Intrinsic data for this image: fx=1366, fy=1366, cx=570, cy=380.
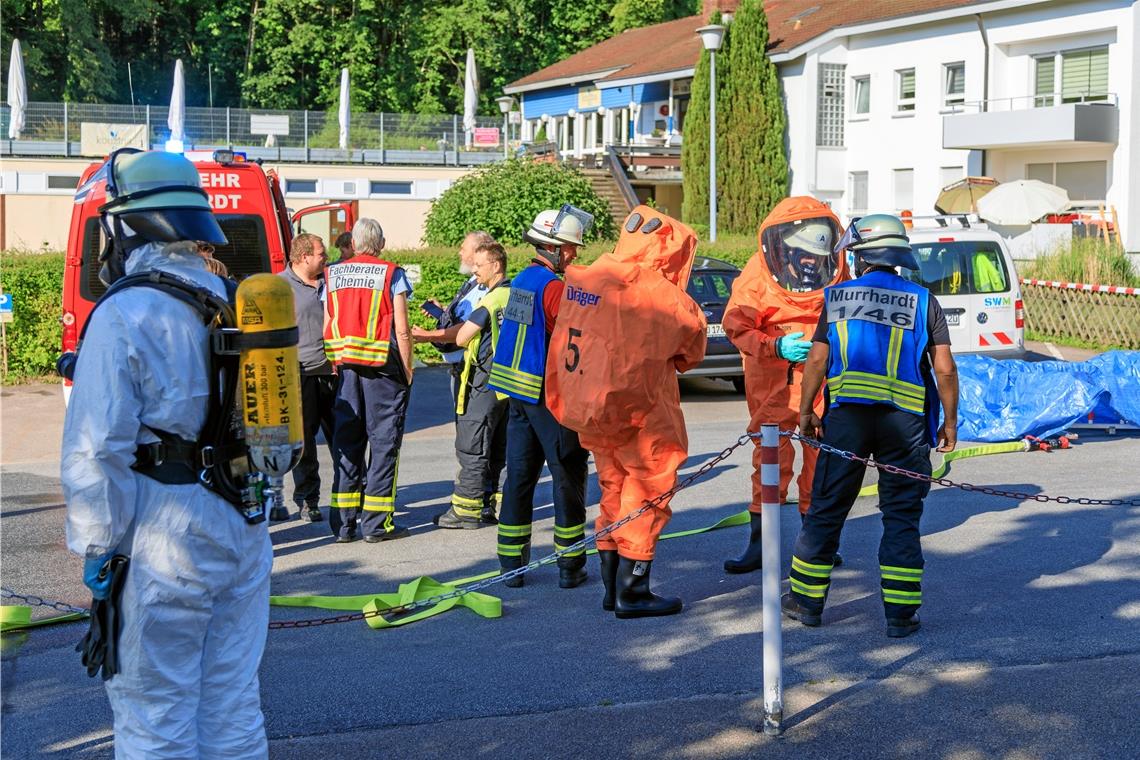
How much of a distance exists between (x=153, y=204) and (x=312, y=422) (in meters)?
5.18

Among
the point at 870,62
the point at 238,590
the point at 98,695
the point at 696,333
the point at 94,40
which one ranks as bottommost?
the point at 98,695

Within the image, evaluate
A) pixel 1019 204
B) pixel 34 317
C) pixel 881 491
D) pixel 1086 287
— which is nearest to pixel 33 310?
pixel 34 317

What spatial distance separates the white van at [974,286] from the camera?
14805mm

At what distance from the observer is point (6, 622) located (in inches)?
258

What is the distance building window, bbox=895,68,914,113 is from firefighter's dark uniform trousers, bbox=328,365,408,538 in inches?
1208

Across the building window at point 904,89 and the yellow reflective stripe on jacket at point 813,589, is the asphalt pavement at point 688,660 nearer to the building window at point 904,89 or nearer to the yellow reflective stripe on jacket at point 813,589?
the yellow reflective stripe on jacket at point 813,589

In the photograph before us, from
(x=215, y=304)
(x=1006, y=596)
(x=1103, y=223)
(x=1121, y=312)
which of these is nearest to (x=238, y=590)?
(x=215, y=304)

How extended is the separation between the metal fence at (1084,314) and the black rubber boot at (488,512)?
43.5ft

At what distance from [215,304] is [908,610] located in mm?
3755

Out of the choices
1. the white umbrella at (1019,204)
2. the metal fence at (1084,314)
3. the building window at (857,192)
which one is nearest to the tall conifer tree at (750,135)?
the building window at (857,192)

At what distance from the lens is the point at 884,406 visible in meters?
6.40

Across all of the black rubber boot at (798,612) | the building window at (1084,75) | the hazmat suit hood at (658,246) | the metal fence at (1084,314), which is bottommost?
the black rubber boot at (798,612)

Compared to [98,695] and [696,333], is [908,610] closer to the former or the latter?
[696,333]

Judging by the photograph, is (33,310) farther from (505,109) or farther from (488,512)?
(505,109)
